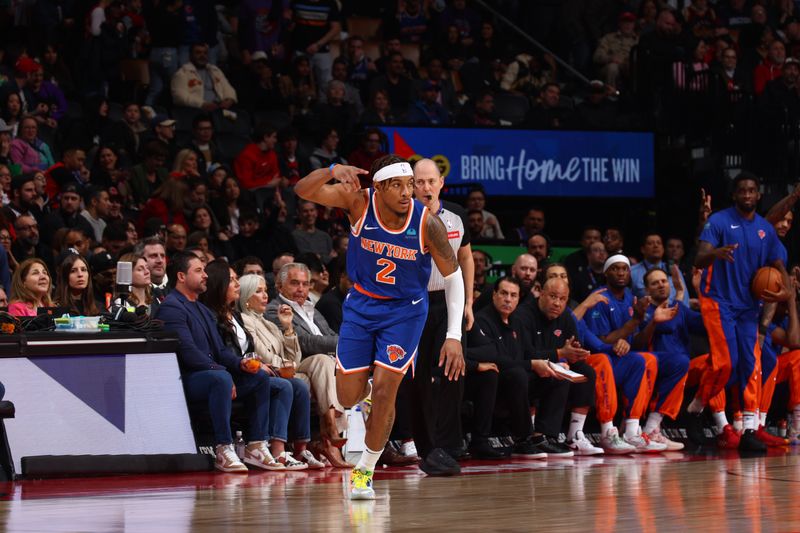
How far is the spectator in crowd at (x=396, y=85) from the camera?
1675 cm

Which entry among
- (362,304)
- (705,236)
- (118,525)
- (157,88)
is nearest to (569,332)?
(705,236)

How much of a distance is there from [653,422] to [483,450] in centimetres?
208

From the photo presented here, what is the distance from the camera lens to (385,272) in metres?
7.28

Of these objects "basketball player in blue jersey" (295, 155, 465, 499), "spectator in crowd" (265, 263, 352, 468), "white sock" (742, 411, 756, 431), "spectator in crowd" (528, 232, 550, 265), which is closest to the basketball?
"white sock" (742, 411, 756, 431)

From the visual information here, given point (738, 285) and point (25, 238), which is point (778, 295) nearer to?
point (738, 285)

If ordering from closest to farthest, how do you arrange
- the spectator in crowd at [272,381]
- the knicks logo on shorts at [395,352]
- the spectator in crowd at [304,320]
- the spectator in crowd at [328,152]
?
the knicks logo on shorts at [395,352]
the spectator in crowd at [272,381]
the spectator in crowd at [304,320]
the spectator in crowd at [328,152]

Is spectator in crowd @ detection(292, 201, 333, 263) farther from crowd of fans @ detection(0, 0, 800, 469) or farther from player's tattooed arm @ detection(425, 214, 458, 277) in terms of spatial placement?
player's tattooed arm @ detection(425, 214, 458, 277)

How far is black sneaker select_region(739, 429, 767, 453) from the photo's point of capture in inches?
427

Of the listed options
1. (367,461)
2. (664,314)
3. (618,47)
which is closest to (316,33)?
(618,47)

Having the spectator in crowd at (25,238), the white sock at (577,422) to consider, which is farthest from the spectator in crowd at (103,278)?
the white sock at (577,422)

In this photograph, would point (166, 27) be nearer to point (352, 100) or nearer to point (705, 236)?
point (352, 100)

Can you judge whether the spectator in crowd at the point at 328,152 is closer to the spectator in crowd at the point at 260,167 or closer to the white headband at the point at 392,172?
Result: the spectator in crowd at the point at 260,167

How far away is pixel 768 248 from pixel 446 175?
5099 millimetres

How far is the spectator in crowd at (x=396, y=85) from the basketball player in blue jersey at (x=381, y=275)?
9408 millimetres
